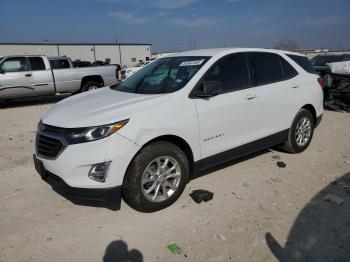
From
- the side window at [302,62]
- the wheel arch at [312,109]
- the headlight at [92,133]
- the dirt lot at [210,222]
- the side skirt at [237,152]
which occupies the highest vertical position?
the side window at [302,62]

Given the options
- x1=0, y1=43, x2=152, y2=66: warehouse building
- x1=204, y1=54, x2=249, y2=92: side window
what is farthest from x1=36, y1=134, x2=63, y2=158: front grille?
x1=0, y1=43, x2=152, y2=66: warehouse building

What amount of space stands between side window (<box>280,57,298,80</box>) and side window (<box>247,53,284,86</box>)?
95mm

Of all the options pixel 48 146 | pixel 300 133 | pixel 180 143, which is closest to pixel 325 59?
pixel 300 133

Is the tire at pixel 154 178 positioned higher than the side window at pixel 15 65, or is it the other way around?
the side window at pixel 15 65

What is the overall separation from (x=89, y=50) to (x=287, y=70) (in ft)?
157

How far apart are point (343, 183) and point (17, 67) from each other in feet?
36.7

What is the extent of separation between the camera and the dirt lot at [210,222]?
3197 millimetres

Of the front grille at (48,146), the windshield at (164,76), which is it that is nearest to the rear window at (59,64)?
the windshield at (164,76)

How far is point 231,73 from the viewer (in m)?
4.60

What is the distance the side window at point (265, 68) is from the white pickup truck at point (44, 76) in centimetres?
945

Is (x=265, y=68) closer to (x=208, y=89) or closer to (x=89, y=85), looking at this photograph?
(x=208, y=89)

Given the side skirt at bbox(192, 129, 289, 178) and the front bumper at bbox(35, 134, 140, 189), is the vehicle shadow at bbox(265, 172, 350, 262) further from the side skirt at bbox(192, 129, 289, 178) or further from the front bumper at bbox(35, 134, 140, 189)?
the front bumper at bbox(35, 134, 140, 189)

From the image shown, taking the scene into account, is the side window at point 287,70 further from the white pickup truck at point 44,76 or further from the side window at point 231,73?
the white pickup truck at point 44,76

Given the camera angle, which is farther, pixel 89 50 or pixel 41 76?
pixel 89 50
